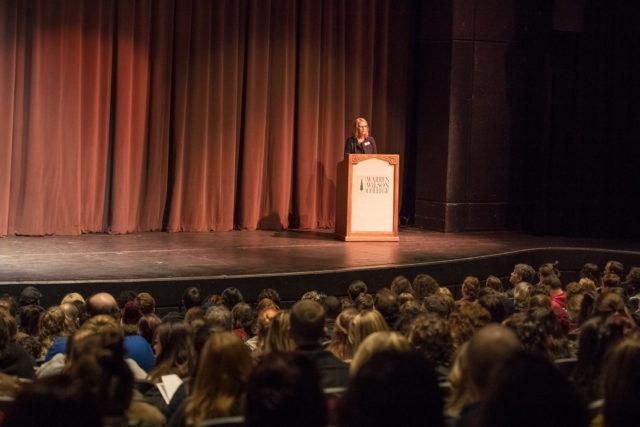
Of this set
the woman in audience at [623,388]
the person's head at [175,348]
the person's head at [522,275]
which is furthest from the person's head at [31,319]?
the person's head at [522,275]

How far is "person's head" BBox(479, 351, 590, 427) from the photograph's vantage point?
1794 millimetres

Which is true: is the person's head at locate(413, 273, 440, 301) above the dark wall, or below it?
below

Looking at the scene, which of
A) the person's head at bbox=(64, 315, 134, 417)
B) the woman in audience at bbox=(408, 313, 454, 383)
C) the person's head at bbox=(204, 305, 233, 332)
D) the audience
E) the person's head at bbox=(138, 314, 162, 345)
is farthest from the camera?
the person's head at bbox=(138, 314, 162, 345)

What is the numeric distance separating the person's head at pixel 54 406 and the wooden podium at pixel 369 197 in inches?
285

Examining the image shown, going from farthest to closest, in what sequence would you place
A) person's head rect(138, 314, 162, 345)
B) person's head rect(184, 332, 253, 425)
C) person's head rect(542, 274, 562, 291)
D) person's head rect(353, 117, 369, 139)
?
person's head rect(353, 117, 369, 139), person's head rect(542, 274, 562, 291), person's head rect(138, 314, 162, 345), person's head rect(184, 332, 253, 425)

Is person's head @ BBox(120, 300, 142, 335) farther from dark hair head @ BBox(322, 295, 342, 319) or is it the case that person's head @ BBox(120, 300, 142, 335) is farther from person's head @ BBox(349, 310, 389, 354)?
person's head @ BBox(349, 310, 389, 354)

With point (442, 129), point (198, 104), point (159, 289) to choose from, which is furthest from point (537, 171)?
point (159, 289)

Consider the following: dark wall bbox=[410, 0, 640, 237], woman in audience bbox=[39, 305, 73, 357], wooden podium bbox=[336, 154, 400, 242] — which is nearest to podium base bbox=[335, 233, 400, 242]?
wooden podium bbox=[336, 154, 400, 242]

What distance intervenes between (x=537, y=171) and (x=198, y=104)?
4.17m

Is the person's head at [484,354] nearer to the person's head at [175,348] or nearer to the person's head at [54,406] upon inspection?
the person's head at [54,406]

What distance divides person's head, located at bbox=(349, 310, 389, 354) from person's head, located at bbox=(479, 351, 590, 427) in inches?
66.9

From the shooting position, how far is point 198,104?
33.2ft

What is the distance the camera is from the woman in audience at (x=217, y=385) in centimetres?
268

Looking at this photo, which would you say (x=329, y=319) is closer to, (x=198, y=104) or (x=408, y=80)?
(x=198, y=104)
